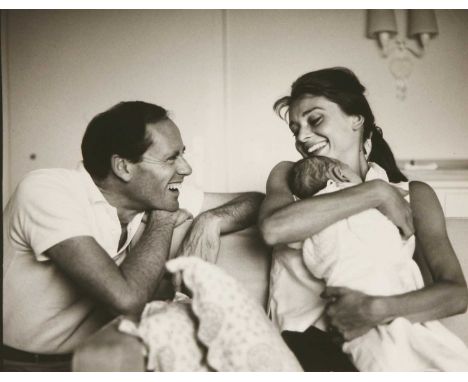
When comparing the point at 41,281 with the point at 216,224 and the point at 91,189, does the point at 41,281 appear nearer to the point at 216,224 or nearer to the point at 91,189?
the point at 91,189

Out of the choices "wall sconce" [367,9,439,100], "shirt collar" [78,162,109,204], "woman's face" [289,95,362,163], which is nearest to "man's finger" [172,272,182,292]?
"shirt collar" [78,162,109,204]

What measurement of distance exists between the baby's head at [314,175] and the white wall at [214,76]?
375 millimetres

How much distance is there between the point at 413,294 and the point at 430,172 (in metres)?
0.54

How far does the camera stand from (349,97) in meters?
1.56

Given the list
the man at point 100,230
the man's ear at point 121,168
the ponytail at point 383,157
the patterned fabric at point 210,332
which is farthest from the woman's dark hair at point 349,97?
the patterned fabric at point 210,332

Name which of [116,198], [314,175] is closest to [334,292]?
[314,175]

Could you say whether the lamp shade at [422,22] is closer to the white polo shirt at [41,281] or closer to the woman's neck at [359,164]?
the woman's neck at [359,164]

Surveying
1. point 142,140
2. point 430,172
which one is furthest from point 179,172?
point 430,172

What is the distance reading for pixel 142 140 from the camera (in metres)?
1.53

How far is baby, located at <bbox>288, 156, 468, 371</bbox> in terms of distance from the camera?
3.95 feet

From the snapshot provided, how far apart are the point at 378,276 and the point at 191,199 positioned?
643 millimetres

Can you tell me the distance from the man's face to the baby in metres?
0.39

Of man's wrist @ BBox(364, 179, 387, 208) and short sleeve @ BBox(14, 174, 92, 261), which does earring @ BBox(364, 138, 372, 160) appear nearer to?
man's wrist @ BBox(364, 179, 387, 208)
